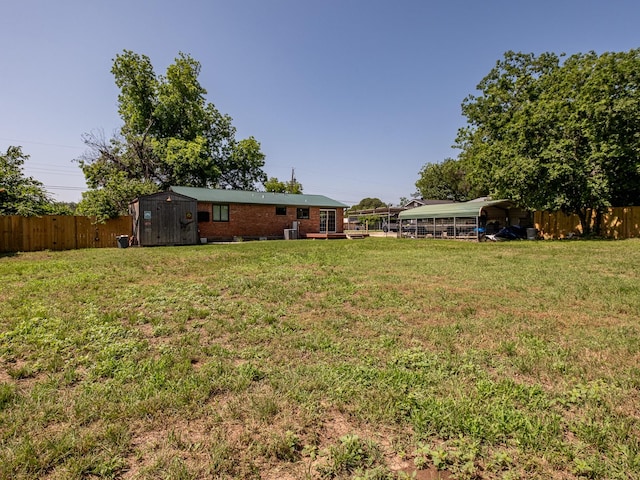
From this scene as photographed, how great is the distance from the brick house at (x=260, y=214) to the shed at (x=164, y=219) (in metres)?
2.49

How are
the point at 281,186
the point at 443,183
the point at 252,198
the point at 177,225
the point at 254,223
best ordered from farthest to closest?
1. the point at 443,183
2. the point at 281,186
3. the point at 252,198
4. the point at 254,223
5. the point at 177,225

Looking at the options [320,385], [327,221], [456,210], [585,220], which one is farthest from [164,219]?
[585,220]

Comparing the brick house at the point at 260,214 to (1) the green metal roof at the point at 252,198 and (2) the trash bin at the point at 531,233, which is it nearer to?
(1) the green metal roof at the point at 252,198

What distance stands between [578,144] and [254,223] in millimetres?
20250

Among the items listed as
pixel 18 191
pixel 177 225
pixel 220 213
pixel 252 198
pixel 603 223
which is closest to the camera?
pixel 18 191

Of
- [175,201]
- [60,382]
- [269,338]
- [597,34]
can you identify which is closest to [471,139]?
[597,34]

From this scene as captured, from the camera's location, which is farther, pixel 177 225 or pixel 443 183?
pixel 443 183

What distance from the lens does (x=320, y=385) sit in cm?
245

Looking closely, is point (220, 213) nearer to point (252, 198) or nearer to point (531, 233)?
point (252, 198)

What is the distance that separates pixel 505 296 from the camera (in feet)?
16.9

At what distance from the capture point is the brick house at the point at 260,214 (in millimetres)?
19828

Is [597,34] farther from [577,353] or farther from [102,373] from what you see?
[102,373]

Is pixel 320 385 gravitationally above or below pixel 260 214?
below

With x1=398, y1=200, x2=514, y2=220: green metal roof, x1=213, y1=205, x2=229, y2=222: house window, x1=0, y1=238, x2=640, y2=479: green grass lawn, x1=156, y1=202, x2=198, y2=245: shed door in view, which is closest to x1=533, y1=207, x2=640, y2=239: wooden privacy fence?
x1=398, y1=200, x2=514, y2=220: green metal roof
